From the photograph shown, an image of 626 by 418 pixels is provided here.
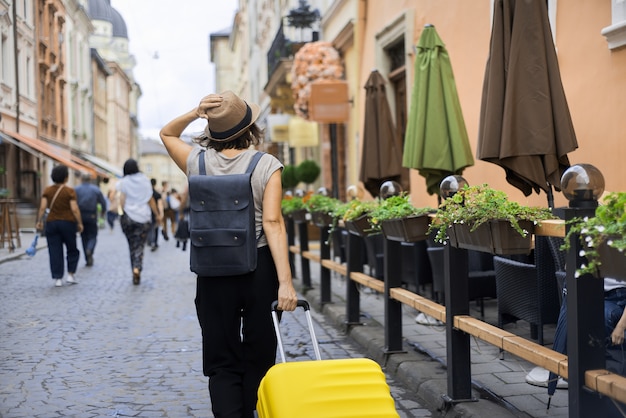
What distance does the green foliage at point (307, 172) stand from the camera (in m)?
18.2

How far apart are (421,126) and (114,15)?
85311 mm

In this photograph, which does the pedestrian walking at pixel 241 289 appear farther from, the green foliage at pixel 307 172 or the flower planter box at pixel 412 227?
the green foliage at pixel 307 172

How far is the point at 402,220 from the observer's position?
5.20 meters

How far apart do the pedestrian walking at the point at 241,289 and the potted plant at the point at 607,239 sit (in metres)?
1.35

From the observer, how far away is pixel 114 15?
8794cm

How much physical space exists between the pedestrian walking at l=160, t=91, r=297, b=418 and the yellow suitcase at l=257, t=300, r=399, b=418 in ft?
2.31

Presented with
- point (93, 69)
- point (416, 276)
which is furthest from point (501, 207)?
point (93, 69)

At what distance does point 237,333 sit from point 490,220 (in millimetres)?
1292

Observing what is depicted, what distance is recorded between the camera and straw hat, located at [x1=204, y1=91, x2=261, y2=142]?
371cm

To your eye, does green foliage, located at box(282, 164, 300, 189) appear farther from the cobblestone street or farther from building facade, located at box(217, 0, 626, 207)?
the cobblestone street

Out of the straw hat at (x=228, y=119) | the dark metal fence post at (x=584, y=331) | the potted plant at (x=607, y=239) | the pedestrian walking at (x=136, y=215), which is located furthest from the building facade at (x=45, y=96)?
the potted plant at (x=607, y=239)

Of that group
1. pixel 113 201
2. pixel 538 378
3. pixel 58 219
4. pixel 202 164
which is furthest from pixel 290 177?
pixel 202 164

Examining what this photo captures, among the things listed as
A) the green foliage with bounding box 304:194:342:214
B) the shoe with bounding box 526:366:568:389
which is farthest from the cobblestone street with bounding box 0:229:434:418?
the green foliage with bounding box 304:194:342:214

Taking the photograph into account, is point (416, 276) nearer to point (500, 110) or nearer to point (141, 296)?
point (500, 110)
